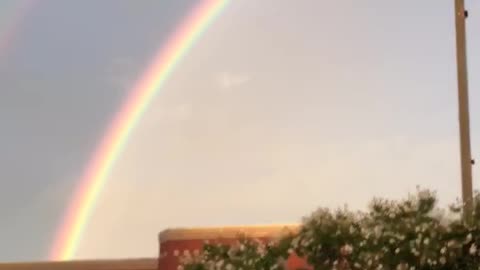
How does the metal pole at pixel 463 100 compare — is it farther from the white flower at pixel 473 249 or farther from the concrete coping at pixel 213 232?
the concrete coping at pixel 213 232

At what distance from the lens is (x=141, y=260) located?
91.8 ft

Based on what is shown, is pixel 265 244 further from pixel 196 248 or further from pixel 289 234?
pixel 196 248

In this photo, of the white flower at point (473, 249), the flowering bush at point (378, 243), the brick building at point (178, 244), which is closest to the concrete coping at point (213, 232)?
the brick building at point (178, 244)

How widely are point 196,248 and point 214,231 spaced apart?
2.04ft

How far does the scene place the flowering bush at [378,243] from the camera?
1669 centimetres

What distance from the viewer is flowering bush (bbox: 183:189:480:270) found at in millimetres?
16688

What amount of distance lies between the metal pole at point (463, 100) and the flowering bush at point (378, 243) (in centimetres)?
213

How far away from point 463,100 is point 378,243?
18.9ft

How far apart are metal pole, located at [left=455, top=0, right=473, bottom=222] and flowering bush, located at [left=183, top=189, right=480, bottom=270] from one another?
83.7 inches

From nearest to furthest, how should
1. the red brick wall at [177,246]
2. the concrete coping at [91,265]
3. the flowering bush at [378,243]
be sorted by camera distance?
the flowering bush at [378,243]
the red brick wall at [177,246]
the concrete coping at [91,265]

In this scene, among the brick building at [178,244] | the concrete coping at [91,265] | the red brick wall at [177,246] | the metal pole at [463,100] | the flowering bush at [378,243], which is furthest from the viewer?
the concrete coping at [91,265]

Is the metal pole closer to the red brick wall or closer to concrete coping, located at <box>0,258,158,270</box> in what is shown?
the red brick wall

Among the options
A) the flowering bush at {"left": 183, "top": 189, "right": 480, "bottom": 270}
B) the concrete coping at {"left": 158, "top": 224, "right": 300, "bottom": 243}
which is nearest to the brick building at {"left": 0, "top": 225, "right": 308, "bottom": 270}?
the concrete coping at {"left": 158, "top": 224, "right": 300, "bottom": 243}

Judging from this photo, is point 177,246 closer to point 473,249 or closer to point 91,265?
point 91,265
